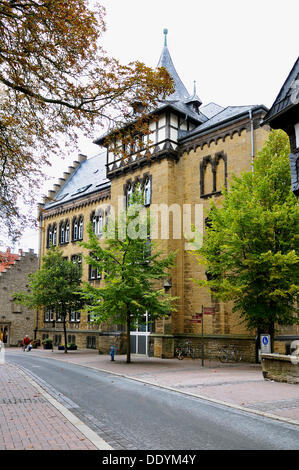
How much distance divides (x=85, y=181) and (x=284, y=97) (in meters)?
31.2

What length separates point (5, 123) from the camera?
941 cm

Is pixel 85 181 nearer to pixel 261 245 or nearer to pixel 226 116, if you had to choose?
pixel 226 116

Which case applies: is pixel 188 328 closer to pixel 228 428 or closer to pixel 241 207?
pixel 241 207

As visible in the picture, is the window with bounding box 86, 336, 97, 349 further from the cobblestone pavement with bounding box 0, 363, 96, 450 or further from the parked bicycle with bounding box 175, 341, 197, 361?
the cobblestone pavement with bounding box 0, 363, 96, 450

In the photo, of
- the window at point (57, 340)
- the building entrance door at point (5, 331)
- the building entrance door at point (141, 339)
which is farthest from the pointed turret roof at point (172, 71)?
the building entrance door at point (5, 331)

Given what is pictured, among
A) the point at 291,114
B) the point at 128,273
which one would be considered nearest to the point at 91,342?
the point at 128,273

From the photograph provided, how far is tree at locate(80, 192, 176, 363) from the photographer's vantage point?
68.6 feet

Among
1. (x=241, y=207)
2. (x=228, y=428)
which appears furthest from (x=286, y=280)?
(x=228, y=428)

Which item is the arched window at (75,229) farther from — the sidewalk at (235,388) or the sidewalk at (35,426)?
the sidewalk at (35,426)

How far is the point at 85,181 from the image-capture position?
42.8 metres

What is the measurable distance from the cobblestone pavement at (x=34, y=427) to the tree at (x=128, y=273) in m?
10.1

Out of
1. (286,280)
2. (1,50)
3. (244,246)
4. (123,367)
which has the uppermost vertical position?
(1,50)
